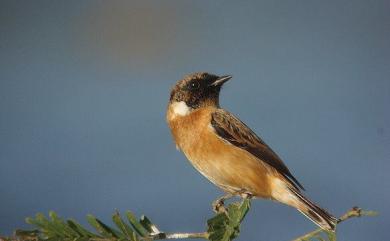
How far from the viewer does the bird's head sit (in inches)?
188

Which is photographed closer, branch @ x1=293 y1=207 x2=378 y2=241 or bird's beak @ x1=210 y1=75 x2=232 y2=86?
branch @ x1=293 y1=207 x2=378 y2=241

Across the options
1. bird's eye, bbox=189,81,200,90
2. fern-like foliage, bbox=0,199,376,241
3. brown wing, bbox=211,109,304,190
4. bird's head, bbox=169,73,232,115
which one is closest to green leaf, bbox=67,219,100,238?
fern-like foliage, bbox=0,199,376,241

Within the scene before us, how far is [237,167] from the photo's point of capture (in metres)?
4.09

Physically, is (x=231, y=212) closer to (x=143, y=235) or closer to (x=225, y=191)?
(x=143, y=235)

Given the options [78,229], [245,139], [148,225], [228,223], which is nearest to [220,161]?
[245,139]

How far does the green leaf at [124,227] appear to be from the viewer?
5.23 ft

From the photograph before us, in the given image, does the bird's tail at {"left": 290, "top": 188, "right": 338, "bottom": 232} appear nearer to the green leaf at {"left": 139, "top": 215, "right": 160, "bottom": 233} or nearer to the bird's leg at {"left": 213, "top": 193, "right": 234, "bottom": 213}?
the bird's leg at {"left": 213, "top": 193, "right": 234, "bottom": 213}

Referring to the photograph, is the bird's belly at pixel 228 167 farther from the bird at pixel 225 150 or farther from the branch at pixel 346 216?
the branch at pixel 346 216

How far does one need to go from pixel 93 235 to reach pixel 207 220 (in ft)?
1.23

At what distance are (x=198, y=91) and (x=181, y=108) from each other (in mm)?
229

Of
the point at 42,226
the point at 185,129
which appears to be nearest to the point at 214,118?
the point at 185,129

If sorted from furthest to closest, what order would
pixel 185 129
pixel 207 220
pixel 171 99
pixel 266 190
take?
pixel 171 99 < pixel 185 129 < pixel 266 190 < pixel 207 220

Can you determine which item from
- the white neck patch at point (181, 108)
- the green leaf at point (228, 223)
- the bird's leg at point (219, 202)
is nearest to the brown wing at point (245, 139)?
the white neck patch at point (181, 108)

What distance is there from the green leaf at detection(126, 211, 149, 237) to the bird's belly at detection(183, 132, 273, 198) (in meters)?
2.35
